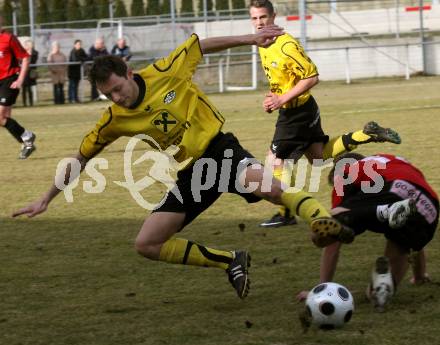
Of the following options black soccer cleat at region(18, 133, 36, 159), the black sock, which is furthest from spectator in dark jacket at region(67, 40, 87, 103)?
the black sock

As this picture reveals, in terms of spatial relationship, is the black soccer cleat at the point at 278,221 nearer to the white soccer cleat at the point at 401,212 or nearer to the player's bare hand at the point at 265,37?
the player's bare hand at the point at 265,37

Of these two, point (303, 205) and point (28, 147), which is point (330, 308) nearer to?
point (303, 205)

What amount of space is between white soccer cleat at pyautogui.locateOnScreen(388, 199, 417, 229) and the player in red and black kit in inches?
380

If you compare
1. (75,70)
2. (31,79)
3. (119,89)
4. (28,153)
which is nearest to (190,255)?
(119,89)

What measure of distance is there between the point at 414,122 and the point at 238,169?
1152 cm

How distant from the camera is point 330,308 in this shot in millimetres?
5348

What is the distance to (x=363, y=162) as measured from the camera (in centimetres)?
600

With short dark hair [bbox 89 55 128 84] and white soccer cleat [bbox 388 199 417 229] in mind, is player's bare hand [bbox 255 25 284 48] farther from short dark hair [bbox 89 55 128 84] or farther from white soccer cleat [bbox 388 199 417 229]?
white soccer cleat [bbox 388 199 417 229]

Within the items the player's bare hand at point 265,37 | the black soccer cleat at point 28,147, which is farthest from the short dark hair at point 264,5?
the black soccer cleat at point 28,147

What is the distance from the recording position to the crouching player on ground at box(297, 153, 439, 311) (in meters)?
5.63

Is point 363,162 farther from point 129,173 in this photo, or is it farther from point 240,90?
point 240,90

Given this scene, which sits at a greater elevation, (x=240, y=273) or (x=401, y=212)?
(x=401, y=212)

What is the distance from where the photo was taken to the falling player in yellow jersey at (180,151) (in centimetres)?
620

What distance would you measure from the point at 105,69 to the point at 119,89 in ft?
0.52
